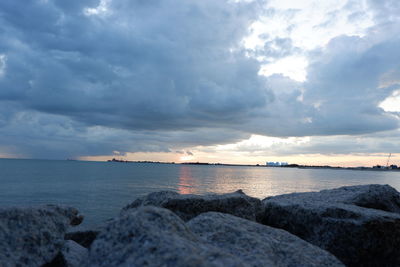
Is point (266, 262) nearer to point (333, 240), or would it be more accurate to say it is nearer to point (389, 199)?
point (333, 240)

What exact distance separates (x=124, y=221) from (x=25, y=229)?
7.57 ft

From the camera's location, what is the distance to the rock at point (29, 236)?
14.2 ft

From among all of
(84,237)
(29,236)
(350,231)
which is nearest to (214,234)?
(29,236)

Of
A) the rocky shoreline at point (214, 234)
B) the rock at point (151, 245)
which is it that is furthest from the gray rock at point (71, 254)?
the rock at point (151, 245)

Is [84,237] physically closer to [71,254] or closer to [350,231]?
[71,254]

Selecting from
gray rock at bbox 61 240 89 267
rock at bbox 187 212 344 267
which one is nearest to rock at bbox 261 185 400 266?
rock at bbox 187 212 344 267

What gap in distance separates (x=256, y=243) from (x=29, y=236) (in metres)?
3.46

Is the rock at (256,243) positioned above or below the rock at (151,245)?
below

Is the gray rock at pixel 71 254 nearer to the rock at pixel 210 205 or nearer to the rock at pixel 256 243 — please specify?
the rock at pixel 256 243

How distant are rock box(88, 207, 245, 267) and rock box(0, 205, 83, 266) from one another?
1818 millimetres

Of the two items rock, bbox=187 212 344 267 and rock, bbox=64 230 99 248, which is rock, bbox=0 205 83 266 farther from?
rock, bbox=187 212 344 267

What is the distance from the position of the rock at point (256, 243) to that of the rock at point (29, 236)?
2264 mm

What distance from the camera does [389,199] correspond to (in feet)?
28.4

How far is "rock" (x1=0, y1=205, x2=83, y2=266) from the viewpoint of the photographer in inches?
170
